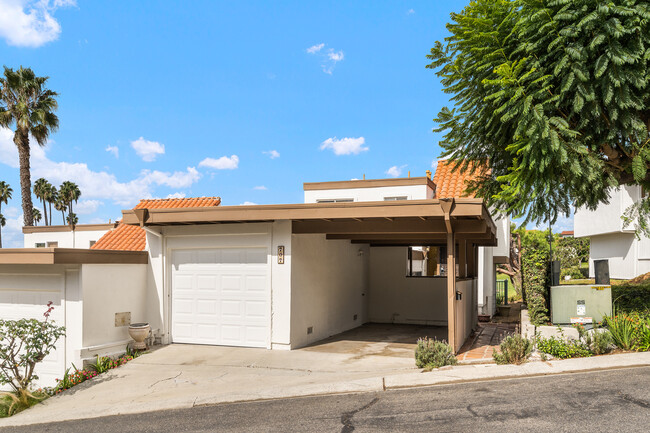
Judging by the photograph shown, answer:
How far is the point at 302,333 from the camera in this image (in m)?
12.4

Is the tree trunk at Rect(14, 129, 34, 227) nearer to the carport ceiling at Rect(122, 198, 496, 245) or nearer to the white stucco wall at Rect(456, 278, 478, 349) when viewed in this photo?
the carport ceiling at Rect(122, 198, 496, 245)

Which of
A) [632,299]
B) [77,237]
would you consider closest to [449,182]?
[632,299]

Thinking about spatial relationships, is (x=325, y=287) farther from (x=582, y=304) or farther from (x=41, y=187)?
(x=41, y=187)

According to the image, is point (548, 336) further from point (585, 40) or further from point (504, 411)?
point (585, 40)

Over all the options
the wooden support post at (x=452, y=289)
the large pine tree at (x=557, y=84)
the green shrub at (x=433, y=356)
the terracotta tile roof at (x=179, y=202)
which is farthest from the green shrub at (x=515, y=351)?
the terracotta tile roof at (x=179, y=202)

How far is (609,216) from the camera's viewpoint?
28.5 meters

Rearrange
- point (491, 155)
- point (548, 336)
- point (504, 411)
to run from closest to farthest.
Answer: point (504, 411) < point (548, 336) < point (491, 155)

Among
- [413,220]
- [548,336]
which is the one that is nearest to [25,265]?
[413,220]

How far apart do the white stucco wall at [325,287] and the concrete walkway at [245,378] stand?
142 cm

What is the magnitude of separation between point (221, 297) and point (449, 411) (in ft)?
23.4

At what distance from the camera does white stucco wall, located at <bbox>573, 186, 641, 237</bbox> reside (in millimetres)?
26034

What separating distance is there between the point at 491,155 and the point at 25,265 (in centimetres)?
1218

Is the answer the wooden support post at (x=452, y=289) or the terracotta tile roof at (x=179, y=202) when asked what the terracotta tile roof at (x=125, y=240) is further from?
the wooden support post at (x=452, y=289)

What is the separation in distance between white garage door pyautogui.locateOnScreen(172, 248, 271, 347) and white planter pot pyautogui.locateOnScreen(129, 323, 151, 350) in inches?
38.1
